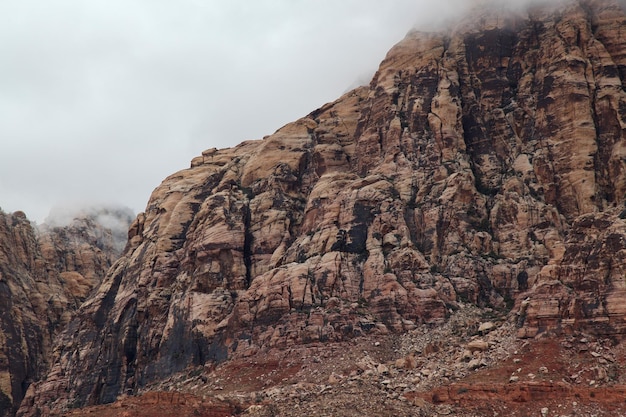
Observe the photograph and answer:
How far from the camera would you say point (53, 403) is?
11962 centimetres

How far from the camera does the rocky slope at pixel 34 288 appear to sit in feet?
442

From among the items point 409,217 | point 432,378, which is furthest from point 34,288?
point 432,378

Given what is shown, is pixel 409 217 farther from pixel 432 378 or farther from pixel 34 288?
pixel 34 288

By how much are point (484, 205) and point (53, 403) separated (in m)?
73.0

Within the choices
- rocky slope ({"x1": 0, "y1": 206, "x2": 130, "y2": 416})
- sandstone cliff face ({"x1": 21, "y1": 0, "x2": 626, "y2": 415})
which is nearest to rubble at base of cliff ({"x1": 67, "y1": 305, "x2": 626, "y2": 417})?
sandstone cliff face ({"x1": 21, "y1": 0, "x2": 626, "y2": 415})

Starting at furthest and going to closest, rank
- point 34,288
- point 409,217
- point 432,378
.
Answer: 1. point 34,288
2. point 409,217
3. point 432,378

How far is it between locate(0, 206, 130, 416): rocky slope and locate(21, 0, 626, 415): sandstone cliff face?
535 inches

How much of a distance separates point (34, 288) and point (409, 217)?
90243 mm

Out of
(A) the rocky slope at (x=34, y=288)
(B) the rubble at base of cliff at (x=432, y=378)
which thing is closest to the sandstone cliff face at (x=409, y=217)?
(B) the rubble at base of cliff at (x=432, y=378)

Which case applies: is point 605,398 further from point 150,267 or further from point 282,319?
point 150,267

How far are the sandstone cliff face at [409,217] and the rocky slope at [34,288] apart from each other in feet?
44.6

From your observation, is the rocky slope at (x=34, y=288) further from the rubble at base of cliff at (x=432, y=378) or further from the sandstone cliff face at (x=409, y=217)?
the rubble at base of cliff at (x=432, y=378)

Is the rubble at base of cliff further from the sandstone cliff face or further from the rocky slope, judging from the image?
the rocky slope

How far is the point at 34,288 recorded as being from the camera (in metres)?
154
